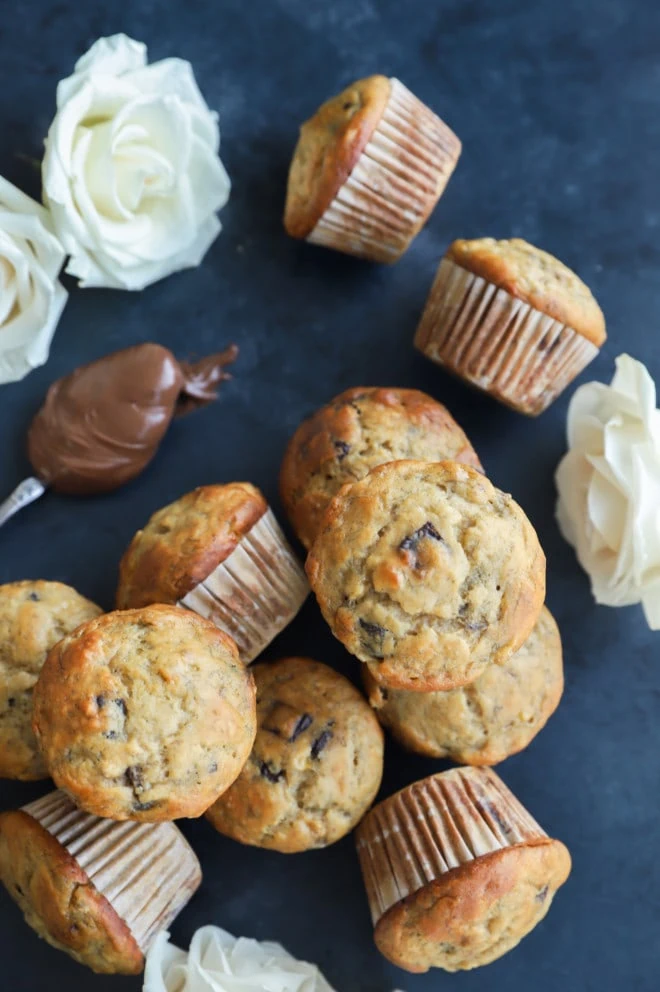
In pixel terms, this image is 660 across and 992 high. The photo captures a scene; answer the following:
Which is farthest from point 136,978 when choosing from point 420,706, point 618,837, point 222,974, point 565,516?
point 565,516

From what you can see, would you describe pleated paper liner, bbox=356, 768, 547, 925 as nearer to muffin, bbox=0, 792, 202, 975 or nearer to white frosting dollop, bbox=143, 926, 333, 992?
white frosting dollop, bbox=143, 926, 333, 992

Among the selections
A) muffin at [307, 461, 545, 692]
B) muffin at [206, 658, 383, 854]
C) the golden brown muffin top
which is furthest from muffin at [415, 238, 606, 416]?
the golden brown muffin top

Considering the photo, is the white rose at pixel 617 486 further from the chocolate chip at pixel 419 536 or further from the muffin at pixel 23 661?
the muffin at pixel 23 661

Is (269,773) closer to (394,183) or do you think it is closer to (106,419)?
(106,419)

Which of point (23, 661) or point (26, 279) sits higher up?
point (26, 279)

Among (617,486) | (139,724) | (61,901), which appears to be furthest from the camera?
(617,486)

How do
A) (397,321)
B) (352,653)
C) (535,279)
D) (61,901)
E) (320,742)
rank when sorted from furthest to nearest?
(397,321) < (535,279) < (320,742) < (61,901) < (352,653)

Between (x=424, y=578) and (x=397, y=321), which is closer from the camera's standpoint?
(x=424, y=578)

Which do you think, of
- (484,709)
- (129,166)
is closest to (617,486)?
(484,709)

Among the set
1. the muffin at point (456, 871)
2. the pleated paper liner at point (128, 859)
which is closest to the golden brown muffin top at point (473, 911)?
the muffin at point (456, 871)
